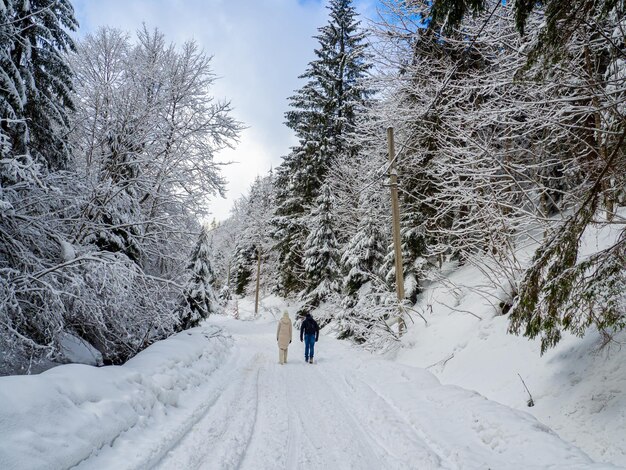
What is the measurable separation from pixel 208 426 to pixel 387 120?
1061 cm

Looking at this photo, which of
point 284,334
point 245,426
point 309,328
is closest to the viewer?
point 245,426

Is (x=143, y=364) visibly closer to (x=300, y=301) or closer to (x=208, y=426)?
(x=208, y=426)

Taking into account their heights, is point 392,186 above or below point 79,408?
above

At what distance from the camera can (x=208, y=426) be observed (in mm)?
4727

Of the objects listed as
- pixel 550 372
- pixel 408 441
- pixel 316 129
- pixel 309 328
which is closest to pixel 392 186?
pixel 309 328

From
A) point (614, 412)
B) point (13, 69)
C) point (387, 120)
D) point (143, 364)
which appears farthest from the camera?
point (387, 120)

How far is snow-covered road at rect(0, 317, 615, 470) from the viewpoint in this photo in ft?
10.9

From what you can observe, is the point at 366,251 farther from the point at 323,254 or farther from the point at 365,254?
the point at 323,254

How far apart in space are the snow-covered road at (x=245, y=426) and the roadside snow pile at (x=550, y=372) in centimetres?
61

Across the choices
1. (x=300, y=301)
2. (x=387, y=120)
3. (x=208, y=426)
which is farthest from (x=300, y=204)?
(x=208, y=426)

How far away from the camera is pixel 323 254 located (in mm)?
21969

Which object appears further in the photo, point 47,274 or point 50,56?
point 50,56

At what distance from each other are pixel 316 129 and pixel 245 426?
76.4 ft

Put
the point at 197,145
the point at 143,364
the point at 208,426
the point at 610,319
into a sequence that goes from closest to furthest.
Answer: the point at 610,319 → the point at 208,426 → the point at 143,364 → the point at 197,145
